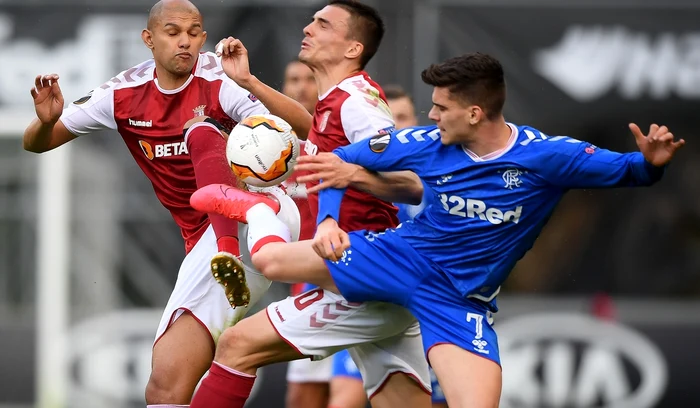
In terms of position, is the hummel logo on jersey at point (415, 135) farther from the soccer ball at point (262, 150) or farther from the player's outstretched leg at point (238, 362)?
the player's outstretched leg at point (238, 362)

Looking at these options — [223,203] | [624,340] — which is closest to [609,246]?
[624,340]

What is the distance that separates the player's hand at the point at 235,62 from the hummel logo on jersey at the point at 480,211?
43.3 inches

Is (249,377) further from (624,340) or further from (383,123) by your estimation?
(624,340)

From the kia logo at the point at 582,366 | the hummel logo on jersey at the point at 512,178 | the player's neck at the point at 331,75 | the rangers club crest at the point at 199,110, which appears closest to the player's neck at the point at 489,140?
the hummel logo on jersey at the point at 512,178

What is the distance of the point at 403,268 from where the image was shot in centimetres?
513

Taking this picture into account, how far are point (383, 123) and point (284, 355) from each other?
1.14 m

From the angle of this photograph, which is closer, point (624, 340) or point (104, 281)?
point (624, 340)

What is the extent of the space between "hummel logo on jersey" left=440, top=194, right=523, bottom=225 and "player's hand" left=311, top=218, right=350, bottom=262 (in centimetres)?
50

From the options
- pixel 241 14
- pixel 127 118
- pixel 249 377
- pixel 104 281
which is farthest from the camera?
pixel 104 281

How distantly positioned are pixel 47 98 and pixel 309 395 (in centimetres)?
332

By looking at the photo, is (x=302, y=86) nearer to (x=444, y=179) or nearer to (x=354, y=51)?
(x=354, y=51)

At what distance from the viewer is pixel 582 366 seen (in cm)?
962

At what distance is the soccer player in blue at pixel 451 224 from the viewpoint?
4.98m

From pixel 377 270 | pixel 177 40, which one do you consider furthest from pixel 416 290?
pixel 177 40
